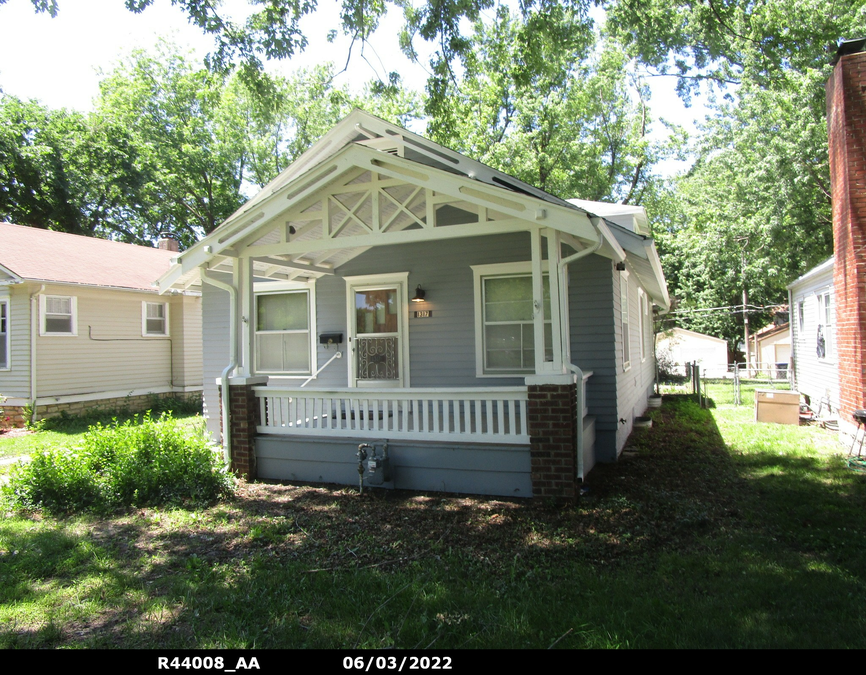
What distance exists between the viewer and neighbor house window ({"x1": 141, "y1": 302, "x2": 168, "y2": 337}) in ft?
51.0

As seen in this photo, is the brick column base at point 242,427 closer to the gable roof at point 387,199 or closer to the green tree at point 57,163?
the gable roof at point 387,199

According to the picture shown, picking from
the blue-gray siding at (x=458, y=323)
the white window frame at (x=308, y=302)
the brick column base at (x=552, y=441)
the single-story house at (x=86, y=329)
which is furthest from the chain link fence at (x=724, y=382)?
the single-story house at (x=86, y=329)

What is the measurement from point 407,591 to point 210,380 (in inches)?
318

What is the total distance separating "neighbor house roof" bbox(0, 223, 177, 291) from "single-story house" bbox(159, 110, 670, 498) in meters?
4.51

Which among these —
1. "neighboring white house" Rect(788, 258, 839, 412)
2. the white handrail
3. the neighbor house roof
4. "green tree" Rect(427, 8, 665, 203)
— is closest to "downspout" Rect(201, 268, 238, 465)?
the white handrail

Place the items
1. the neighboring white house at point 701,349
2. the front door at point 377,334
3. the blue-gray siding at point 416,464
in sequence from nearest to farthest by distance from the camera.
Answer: the blue-gray siding at point 416,464 < the front door at point 377,334 < the neighboring white house at point 701,349

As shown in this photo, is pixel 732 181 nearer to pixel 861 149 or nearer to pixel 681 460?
pixel 861 149

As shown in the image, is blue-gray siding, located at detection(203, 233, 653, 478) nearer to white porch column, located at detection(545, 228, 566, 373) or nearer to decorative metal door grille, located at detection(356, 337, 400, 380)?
decorative metal door grille, located at detection(356, 337, 400, 380)

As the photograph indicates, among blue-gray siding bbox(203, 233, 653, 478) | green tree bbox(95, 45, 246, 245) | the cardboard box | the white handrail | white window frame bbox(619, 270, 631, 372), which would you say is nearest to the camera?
blue-gray siding bbox(203, 233, 653, 478)

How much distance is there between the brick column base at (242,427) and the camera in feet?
23.5

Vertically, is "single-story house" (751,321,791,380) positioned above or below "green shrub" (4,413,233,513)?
above

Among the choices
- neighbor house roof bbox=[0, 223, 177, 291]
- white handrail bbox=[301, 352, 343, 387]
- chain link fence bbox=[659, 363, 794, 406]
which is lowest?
chain link fence bbox=[659, 363, 794, 406]

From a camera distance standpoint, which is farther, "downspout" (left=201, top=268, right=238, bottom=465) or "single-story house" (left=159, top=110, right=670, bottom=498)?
"downspout" (left=201, top=268, right=238, bottom=465)

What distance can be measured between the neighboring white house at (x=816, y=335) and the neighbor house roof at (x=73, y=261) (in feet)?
42.5
